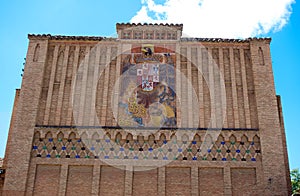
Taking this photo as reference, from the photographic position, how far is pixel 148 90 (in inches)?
607

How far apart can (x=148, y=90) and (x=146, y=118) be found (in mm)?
1259

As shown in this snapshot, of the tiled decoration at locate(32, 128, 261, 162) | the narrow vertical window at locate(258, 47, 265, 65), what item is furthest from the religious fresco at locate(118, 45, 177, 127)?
the narrow vertical window at locate(258, 47, 265, 65)

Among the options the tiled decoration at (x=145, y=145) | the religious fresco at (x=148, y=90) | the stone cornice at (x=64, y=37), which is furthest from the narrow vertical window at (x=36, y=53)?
the religious fresco at (x=148, y=90)

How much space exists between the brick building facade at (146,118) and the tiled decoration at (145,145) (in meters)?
0.04

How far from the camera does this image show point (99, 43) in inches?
644

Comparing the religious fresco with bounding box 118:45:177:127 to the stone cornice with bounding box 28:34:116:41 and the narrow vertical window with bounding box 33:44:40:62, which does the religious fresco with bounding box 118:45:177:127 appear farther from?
the narrow vertical window with bounding box 33:44:40:62

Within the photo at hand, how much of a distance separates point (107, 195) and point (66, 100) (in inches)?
167

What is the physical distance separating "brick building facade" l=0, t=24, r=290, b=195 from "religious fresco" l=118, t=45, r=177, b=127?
4 centimetres

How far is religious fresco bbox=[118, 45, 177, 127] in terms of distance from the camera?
14.8 metres

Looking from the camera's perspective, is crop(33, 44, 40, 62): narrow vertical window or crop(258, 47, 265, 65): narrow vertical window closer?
crop(258, 47, 265, 65): narrow vertical window

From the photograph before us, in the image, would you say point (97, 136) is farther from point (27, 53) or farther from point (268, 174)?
point (268, 174)

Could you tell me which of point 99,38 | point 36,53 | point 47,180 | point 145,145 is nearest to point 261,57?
point 145,145

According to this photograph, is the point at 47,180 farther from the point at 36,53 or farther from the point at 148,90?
the point at 36,53

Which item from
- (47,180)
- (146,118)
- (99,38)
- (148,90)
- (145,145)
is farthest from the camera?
(99,38)
